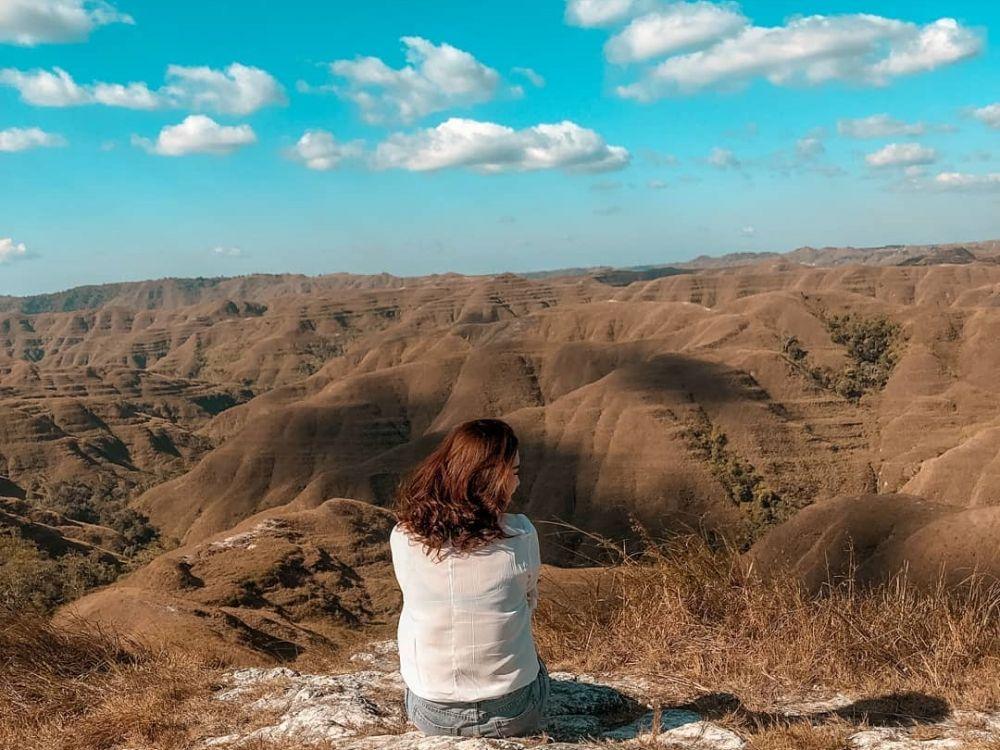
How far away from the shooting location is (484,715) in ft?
15.3

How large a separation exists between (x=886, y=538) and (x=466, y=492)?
4295cm

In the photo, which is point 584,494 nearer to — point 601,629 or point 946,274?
point 601,629

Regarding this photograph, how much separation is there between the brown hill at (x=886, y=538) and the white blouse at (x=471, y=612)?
32.1m

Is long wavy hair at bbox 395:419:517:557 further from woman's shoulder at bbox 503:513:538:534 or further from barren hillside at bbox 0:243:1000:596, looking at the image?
barren hillside at bbox 0:243:1000:596

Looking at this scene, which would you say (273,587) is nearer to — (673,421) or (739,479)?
(739,479)

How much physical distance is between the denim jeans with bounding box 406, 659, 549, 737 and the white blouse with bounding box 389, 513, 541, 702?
0.08 m

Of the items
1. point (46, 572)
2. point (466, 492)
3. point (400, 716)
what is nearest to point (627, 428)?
point (46, 572)

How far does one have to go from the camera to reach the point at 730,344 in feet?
352

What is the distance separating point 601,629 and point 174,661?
4.33 m

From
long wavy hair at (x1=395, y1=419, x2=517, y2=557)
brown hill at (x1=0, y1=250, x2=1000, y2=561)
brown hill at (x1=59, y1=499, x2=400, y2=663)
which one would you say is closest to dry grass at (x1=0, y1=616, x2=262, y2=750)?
long wavy hair at (x1=395, y1=419, x2=517, y2=557)

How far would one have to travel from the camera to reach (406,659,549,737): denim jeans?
4656mm

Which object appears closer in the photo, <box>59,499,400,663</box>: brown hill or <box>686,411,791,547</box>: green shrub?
<box>59,499,400,663</box>: brown hill

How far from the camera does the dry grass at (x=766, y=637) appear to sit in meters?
5.92

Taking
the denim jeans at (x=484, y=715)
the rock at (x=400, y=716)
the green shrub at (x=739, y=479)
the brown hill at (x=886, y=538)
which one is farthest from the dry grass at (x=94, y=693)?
the green shrub at (x=739, y=479)
